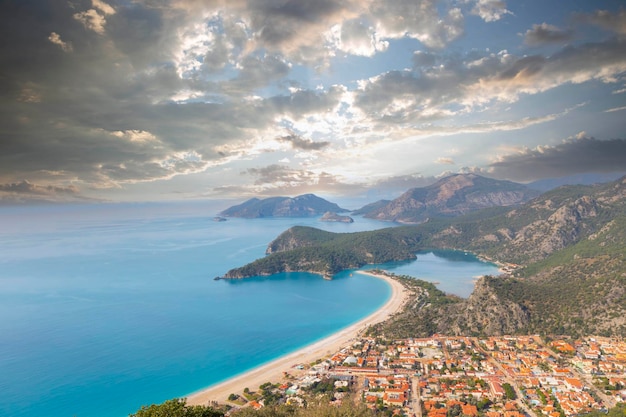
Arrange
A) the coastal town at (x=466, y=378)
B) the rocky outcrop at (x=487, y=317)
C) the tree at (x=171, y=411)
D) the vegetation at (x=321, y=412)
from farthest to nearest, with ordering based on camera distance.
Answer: the rocky outcrop at (x=487, y=317), the coastal town at (x=466, y=378), the vegetation at (x=321, y=412), the tree at (x=171, y=411)

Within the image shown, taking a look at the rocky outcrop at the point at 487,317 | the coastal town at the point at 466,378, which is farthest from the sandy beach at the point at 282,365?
the rocky outcrop at the point at 487,317

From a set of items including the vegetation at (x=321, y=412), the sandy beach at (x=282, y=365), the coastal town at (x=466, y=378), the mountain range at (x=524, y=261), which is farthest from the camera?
the mountain range at (x=524, y=261)

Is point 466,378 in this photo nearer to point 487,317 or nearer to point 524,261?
point 487,317

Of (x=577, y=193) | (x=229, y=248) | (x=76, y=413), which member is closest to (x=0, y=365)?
(x=76, y=413)

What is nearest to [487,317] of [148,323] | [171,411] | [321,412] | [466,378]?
[466,378]

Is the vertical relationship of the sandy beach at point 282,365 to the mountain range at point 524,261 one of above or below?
below

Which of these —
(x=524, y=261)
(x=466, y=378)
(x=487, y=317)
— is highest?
(x=487, y=317)

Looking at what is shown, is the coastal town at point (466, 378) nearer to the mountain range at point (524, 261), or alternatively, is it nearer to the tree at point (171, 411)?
the mountain range at point (524, 261)
